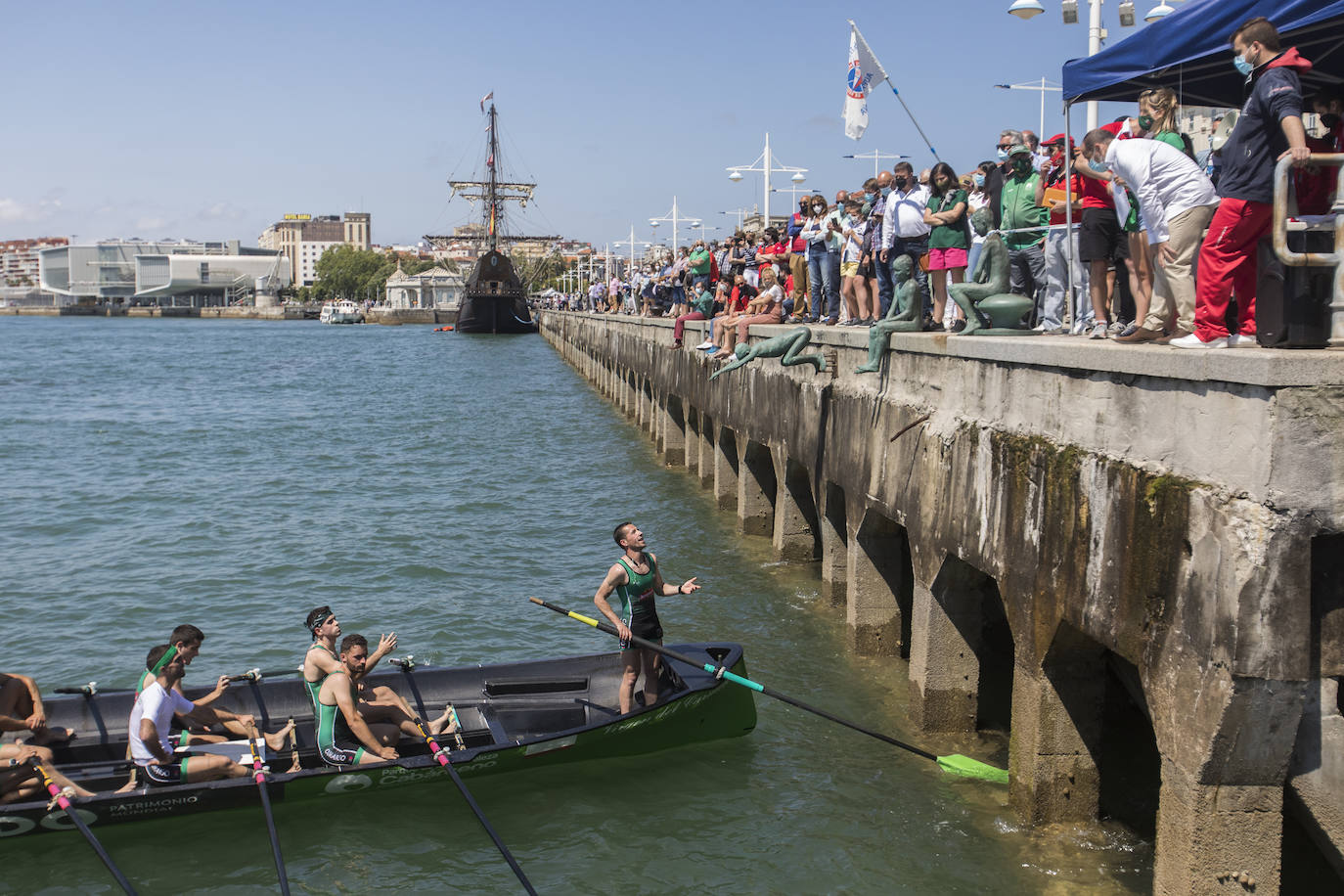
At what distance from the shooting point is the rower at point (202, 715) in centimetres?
966

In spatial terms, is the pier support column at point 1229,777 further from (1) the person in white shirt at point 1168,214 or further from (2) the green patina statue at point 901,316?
(2) the green patina statue at point 901,316

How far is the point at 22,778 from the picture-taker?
354 inches

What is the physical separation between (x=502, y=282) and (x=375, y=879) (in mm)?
94751

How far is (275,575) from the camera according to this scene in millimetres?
18438

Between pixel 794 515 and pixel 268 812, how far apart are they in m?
9.51

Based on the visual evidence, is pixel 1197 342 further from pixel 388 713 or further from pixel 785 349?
pixel 785 349

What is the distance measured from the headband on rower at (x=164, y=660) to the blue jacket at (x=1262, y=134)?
8410mm

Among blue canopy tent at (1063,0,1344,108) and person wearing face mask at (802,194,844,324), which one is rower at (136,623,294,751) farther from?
person wearing face mask at (802,194,844,324)

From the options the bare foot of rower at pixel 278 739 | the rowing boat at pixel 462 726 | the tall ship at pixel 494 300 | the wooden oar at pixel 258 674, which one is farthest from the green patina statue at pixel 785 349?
the tall ship at pixel 494 300

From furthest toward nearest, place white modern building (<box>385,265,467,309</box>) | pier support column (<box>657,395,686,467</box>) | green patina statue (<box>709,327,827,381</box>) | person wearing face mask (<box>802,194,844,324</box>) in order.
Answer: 1. white modern building (<box>385,265,467,309</box>)
2. pier support column (<box>657,395,686,467</box>)
3. person wearing face mask (<box>802,194,844,324</box>)
4. green patina statue (<box>709,327,827,381</box>)

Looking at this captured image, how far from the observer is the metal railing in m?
6.46

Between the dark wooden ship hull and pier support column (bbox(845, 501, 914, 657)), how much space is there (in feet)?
291

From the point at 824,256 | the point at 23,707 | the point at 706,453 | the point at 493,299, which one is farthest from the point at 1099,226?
the point at 493,299

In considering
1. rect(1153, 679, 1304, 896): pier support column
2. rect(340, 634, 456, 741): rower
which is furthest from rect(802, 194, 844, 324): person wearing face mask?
rect(1153, 679, 1304, 896): pier support column
